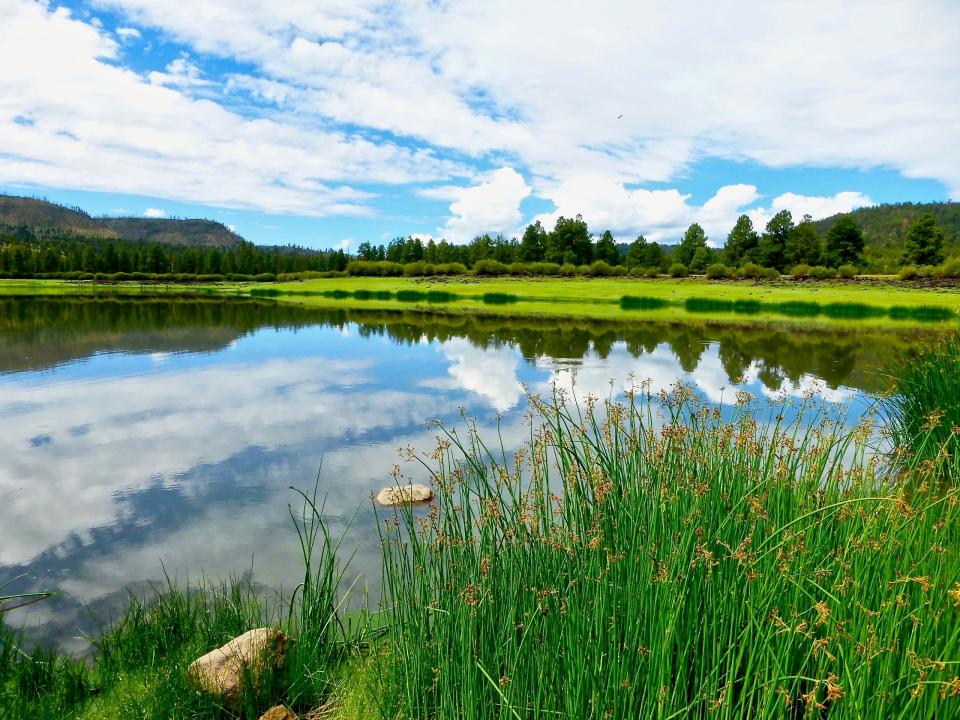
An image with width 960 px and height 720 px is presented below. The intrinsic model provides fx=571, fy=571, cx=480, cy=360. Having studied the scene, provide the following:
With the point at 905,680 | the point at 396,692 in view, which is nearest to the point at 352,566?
the point at 396,692

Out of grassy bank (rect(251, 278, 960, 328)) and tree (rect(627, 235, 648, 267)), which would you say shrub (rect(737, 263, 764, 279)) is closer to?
grassy bank (rect(251, 278, 960, 328))

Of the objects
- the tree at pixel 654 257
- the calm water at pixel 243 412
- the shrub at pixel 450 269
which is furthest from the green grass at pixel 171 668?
the tree at pixel 654 257

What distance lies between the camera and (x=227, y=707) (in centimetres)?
373

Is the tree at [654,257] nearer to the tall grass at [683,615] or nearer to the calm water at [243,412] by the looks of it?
the calm water at [243,412]

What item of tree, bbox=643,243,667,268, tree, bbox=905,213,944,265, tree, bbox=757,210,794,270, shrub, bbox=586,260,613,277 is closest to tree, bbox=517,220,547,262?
tree, bbox=643,243,667,268

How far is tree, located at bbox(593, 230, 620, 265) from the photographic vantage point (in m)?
90.2

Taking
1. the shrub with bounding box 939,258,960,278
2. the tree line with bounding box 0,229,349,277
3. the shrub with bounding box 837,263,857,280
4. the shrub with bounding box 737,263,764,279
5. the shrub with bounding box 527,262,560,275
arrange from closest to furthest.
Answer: the shrub with bounding box 939,258,960,278 < the shrub with bounding box 837,263,857,280 < the shrub with bounding box 737,263,764,279 < the shrub with bounding box 527,262,560,275 < the tree line with bounding box 0,229,349,277

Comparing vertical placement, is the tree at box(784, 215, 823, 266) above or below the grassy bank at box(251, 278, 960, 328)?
above

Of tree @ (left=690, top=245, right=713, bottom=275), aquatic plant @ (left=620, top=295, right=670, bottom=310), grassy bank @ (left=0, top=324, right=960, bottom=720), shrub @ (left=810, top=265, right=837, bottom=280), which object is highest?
tree @ (left=690, top=245, right=713, bottom=275)

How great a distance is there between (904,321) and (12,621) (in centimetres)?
3820

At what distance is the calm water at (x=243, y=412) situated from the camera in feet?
20.8

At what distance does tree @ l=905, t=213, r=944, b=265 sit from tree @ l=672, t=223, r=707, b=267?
88.6 ft

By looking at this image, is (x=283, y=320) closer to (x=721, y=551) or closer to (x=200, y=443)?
(x=200, y=443)

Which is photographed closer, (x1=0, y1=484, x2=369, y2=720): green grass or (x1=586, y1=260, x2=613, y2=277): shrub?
(x1=0, y1=484, x2=369, y2=720): green grass
